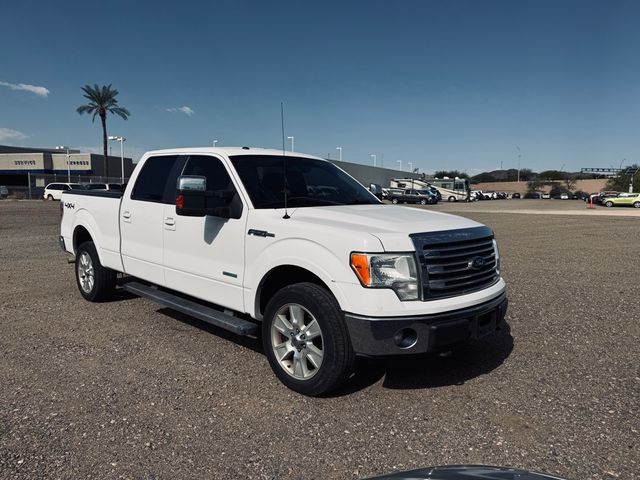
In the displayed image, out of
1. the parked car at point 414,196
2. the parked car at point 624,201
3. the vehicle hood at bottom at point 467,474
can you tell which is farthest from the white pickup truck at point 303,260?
the parked car at point 624,201

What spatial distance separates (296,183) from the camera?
5027 millimetres

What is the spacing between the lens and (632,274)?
9.23m

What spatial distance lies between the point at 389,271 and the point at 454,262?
0.60m

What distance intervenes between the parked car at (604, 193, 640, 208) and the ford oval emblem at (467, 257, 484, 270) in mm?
49612

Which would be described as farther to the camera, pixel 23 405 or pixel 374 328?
pixel 23 405

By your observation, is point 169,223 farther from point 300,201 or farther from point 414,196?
point 414,196

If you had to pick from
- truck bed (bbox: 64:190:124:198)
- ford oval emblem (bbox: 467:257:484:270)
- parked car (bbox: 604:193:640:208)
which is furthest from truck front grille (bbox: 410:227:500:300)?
parked car (bbox: 604:193:640:208)

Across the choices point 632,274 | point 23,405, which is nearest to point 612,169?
point 632,274

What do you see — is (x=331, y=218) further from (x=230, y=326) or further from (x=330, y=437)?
(x=330, y=437)

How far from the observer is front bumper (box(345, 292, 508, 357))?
353 cm

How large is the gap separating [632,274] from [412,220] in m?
7.08

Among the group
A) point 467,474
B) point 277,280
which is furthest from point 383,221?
point 467,474

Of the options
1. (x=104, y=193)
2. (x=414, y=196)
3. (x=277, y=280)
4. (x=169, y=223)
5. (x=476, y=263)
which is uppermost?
(x=414, y=196)

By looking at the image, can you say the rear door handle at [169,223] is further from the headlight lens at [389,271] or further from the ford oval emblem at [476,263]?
the ford oval emblem at [476,263]
